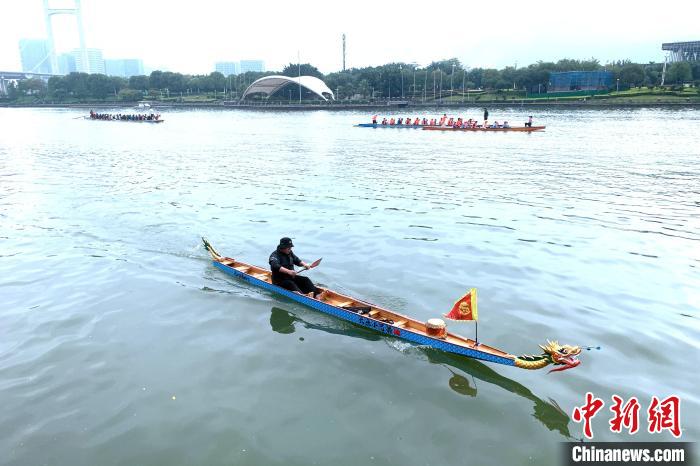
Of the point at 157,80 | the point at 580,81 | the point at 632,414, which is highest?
the point at 157,80

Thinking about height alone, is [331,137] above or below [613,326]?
above

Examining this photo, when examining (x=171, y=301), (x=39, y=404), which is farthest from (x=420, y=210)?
(x=39, y=404)

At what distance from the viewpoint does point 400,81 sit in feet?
505

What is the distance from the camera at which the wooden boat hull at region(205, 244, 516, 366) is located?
10.8m

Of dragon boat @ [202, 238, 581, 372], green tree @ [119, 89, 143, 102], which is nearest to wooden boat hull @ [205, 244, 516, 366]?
dragon boat @ [202, 238, 581, 372]

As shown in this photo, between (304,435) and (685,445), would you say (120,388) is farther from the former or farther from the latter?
(685,445)

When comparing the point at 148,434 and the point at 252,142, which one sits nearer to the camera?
the point at 148,434

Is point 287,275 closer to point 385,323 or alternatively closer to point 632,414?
point 385,323

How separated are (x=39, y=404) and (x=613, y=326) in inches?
557

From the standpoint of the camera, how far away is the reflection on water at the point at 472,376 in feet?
31.3

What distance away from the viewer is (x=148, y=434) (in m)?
9.09

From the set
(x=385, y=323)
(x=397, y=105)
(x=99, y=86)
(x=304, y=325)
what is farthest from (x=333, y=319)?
(x=99, y=86)

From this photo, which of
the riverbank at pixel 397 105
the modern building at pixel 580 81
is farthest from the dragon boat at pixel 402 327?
the modern building at pixel 580 81

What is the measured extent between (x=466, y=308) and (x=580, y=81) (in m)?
147
